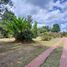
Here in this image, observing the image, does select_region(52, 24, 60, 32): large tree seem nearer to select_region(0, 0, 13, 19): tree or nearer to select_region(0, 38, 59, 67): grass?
select_region(0, 0, 13, 19): tree

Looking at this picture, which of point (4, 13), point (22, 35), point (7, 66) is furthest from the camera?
point (22, 35)

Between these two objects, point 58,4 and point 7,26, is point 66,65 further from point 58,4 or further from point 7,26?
point 58,4

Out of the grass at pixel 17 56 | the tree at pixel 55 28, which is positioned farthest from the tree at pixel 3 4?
the tree at pixel 55 28

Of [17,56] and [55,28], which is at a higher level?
[55,28]

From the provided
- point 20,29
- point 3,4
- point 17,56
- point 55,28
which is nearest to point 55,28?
point 55,28

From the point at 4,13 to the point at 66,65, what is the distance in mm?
9843

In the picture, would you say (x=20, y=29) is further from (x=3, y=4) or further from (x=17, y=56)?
(x=17, y=56)

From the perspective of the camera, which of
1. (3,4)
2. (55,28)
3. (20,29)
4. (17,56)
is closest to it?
(17,56)

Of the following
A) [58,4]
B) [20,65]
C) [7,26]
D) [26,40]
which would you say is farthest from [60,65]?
[58,4]

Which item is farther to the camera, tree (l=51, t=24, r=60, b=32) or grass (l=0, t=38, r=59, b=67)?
tree (l=51, t=24, r=60, b=32)

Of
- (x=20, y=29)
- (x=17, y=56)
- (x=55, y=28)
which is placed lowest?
(x=17, y=56)

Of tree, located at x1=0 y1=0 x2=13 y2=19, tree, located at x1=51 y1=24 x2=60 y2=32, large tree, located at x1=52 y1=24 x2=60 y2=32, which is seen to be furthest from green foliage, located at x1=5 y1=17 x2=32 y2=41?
large tree, located at x1=52 y1=24 x2=60 y2=32

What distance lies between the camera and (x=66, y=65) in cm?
763

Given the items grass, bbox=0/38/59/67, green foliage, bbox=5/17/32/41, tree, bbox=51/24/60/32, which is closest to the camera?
grass, bbox=0/38/59/67
